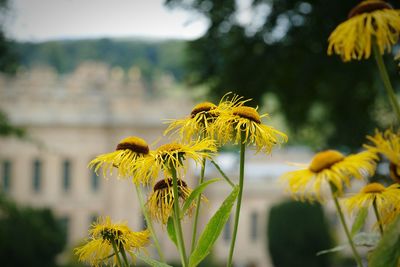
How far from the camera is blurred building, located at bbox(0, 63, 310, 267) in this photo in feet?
64.0

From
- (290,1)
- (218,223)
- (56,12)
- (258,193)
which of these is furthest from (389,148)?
(258,193)

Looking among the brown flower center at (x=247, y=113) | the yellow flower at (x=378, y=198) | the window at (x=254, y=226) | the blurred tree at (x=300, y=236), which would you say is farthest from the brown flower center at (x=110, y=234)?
the window at (x=254, y=226)

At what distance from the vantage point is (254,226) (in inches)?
795

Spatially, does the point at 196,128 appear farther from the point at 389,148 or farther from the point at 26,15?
the point at 26,15

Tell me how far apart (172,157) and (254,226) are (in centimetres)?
1949

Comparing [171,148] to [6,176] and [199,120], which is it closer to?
[199,120]

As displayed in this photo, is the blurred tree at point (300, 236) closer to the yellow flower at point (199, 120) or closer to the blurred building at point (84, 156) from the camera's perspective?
the blurred building at point (84, 156)

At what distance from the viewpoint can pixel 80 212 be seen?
19.9m

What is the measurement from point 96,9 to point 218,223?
18038 mm

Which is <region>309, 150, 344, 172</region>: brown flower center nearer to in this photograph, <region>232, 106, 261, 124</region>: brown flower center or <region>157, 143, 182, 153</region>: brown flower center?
<region>232, 106, 261, 124</region>: brown flower center

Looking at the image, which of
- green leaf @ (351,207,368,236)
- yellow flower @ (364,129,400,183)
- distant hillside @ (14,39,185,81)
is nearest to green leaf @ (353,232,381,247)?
green leaf @ (351,207,368,236)

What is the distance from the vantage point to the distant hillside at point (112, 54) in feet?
119

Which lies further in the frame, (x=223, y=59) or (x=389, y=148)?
(x=223, y=59)

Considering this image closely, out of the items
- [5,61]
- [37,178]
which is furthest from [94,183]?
[5,61]
